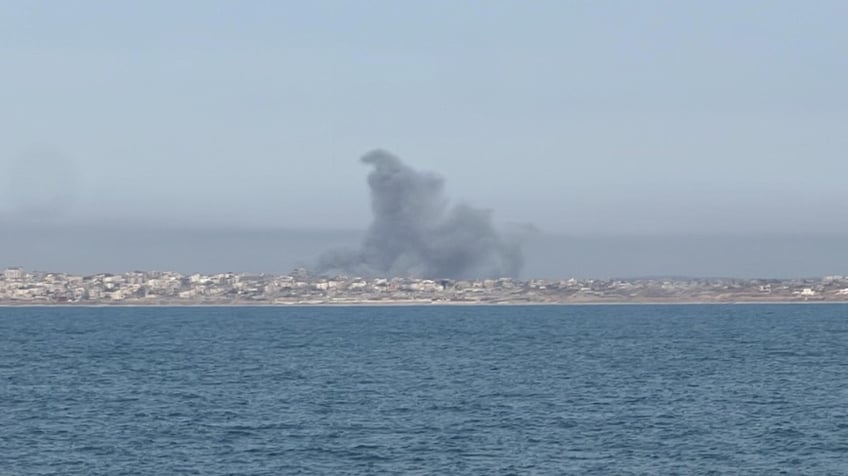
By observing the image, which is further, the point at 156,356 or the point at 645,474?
the point at 156,356

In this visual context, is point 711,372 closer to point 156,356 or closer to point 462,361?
point 462,361

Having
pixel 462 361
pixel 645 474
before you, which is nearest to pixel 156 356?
pixel 462 361

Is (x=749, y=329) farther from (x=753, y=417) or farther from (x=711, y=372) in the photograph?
(x=753, y=417)

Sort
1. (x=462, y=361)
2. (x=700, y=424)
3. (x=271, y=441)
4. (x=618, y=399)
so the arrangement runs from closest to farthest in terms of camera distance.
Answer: (x=271, y=441) < (x=700, y=424) < (x=618, y=399) < (x=462, y=361)

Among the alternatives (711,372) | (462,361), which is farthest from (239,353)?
(711,372)

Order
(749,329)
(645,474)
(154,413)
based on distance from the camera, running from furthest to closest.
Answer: (749,329), (154,413), (645,474)

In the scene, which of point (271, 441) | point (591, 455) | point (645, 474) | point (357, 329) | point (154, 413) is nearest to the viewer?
point (645, 474)
